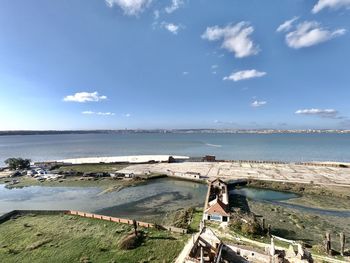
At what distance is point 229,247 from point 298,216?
16935 mm

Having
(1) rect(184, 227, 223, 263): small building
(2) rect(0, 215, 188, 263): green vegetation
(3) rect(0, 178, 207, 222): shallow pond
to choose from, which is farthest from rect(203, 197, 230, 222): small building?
(3) rect(0, 178, 207, 222): shallow pond

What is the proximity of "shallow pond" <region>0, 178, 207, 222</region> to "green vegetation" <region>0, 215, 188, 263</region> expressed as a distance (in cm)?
611

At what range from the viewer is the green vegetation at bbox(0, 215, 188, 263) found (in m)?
22.0

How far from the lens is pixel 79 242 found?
24.8m

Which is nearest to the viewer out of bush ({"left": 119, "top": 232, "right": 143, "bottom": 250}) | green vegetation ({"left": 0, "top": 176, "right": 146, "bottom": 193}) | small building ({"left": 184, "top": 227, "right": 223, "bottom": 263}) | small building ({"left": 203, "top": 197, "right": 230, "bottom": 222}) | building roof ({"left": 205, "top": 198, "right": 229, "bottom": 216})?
small building ({"left": 184, "top": 227, "right": 223, "bottom": 263})

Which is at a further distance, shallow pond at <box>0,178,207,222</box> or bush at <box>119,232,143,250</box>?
shallow pond at <box>0,178,207,222</box>

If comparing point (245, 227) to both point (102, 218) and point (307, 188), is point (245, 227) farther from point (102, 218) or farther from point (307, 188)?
point (307, 188)

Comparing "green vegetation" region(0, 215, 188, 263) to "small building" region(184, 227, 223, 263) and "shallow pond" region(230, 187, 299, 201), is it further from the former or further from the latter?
"shallow pond" region(230, 187, 299, 201)

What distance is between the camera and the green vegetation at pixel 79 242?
22.0 m

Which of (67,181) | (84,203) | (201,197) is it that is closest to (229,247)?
(201,197)

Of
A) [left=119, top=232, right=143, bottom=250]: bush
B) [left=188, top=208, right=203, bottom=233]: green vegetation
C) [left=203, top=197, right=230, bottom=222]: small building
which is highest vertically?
[left=203, top=197, right=230, bottom=222]: small building

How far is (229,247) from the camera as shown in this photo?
68.8ft

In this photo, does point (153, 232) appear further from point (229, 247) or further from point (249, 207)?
→ point (249, 207)

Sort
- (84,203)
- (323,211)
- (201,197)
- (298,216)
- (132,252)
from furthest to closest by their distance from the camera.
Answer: (201,197) < (84,203) < (323,211) < (298,216) < (132,252)
